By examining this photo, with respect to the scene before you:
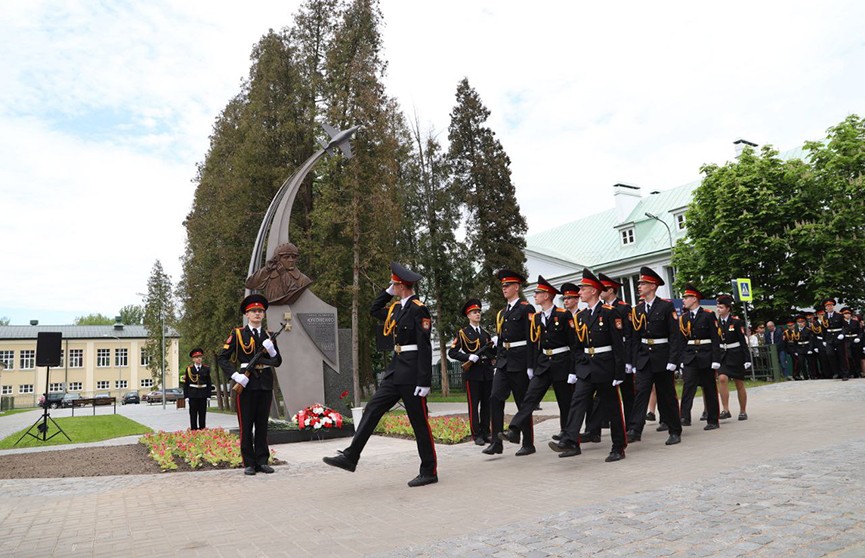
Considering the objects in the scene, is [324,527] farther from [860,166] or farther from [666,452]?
[860,166]

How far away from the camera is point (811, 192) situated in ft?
102

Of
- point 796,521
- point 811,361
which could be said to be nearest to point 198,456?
point 796,521

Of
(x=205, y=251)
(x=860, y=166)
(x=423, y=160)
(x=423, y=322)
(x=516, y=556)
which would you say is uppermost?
(x=423, y=160)

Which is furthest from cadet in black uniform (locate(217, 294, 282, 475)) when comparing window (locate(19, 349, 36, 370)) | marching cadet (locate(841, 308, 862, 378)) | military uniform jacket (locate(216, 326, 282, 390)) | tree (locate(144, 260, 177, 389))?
window (locate(19, 349, 36, 370))

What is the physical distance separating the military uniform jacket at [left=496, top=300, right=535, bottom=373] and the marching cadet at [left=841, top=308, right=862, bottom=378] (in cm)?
1483

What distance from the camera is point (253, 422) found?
28.5 ft

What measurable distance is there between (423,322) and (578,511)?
9.24 feet

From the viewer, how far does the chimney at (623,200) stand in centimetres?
4791

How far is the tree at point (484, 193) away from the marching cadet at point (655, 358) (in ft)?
77.9

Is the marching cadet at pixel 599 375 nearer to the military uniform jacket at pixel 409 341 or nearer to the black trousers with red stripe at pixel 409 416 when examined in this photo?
the black trousers with red stripe at pixel 409 416

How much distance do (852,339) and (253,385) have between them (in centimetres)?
1816

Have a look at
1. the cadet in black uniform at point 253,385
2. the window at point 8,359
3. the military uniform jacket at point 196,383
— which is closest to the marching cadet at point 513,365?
the cadet in black uniform at point 253,385

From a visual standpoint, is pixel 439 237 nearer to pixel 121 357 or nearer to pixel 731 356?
pixel 731 356

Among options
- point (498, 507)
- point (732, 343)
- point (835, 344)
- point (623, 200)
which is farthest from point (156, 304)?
point (498, 507)
